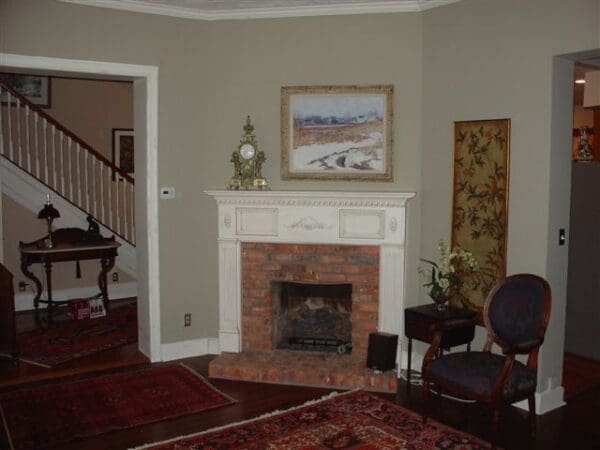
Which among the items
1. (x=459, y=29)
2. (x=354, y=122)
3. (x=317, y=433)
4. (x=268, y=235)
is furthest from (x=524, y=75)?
(x=317, y=433)

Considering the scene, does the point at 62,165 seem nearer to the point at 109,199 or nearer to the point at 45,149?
the point at 45,149

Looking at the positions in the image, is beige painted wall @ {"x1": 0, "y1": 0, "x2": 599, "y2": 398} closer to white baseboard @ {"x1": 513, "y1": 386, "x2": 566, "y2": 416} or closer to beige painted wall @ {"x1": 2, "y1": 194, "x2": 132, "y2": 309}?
white baseboard @ {"x1": 513, "y1": 386, "x2": 566, "y2": 416}

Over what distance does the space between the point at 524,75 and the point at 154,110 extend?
2.88 m

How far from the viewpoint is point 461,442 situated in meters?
3.57

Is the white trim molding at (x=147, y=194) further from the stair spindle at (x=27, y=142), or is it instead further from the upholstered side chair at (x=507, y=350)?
the upholstered side chair at (x=507, y=350)

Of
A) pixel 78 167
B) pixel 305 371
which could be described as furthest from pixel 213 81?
pixel 78 167

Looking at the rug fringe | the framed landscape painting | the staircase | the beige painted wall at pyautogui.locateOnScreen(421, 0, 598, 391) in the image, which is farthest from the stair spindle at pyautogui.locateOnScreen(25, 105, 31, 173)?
the beige painted wall at pyautogui.locateOnScreen(421, 0, 598, 391)

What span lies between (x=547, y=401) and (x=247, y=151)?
9.68 ft

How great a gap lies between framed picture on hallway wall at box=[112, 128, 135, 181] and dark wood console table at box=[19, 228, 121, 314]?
70.3 inches

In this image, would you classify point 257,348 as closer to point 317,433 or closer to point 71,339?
point 317,433

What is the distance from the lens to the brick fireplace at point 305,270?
4.70 m

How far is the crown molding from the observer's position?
4.65 m

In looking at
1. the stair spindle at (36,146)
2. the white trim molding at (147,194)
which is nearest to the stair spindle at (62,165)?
the stair spindle at (36,146)

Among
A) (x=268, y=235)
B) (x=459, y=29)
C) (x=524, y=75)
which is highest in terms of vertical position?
(x=459, y=29)
